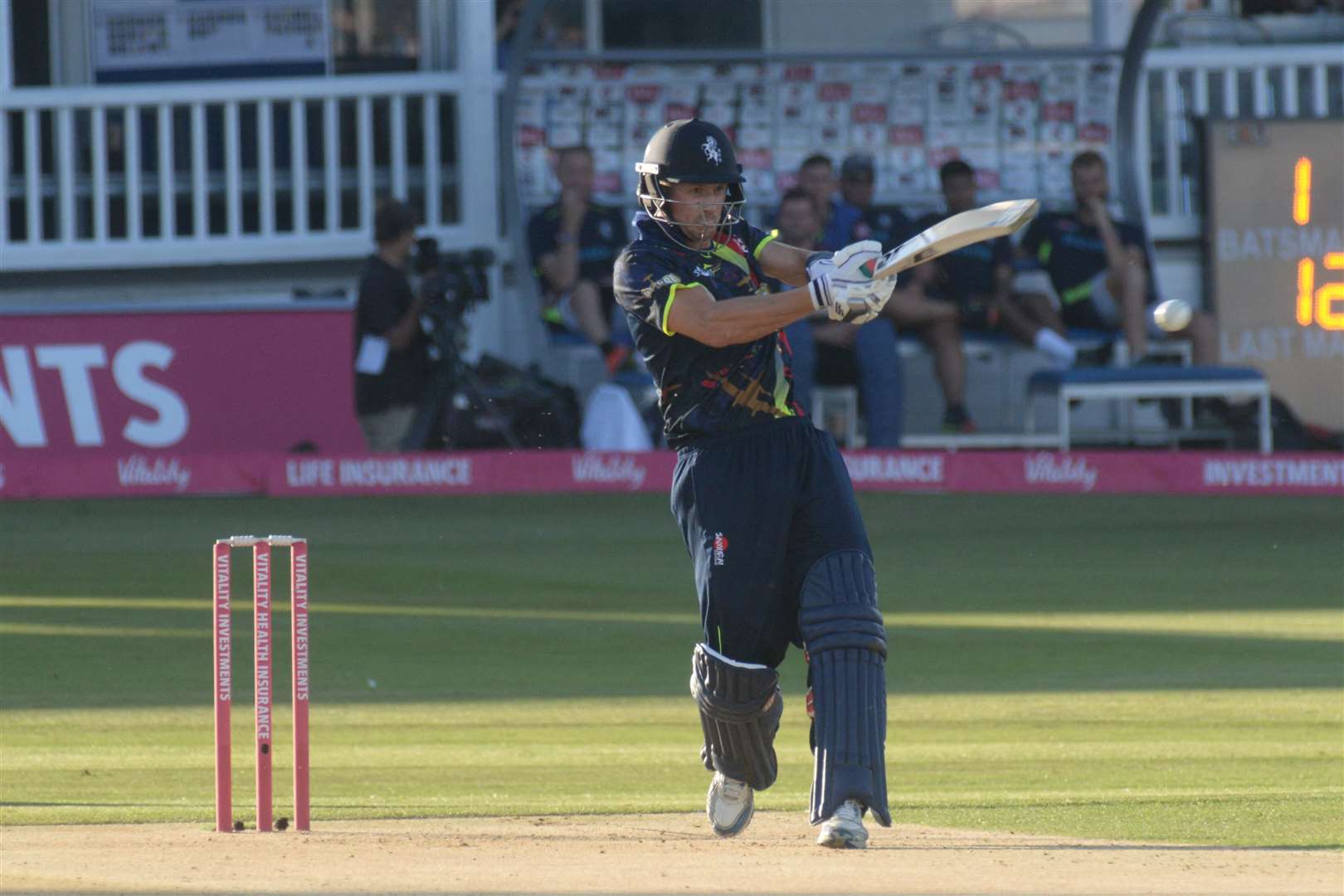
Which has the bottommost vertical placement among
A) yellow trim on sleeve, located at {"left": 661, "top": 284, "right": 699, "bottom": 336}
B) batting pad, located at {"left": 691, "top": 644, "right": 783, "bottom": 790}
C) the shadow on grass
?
the shadow on grass

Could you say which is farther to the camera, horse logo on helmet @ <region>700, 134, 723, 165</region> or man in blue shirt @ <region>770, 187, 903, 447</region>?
man in blue shirt @ <region>770, 187, 903, 447</region>

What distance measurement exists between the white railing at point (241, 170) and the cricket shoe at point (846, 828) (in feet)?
37.0

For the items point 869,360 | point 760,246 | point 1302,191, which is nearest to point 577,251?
point 869,360

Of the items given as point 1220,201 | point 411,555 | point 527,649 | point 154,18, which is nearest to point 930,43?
point 1220,201

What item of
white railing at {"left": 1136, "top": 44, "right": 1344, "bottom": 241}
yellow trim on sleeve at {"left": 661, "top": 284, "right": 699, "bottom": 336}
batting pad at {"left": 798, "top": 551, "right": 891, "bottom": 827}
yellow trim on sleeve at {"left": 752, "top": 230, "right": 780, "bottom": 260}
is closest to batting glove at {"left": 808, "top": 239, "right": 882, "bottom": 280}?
yellow trim on sleeve at {"left": 661, "top": 284, "right": 699, "bottom": 336}

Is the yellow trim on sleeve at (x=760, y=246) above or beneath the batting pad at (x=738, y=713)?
above

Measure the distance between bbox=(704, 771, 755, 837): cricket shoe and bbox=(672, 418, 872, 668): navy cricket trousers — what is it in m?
0.36

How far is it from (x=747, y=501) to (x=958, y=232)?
869mm

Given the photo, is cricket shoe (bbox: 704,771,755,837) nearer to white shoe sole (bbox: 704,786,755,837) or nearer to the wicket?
white shoe sole (bbox: 704,786,755,837)

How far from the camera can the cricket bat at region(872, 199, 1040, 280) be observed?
18.1 ft

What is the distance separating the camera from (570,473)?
14328 millimetres

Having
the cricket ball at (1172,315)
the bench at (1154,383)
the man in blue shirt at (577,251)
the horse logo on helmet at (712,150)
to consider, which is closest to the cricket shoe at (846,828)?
the horse logo on helmet at (712,150)

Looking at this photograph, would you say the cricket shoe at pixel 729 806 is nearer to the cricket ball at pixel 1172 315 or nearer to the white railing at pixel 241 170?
the cricket ball at pixel 1172 315

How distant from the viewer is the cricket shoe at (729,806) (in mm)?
6023
